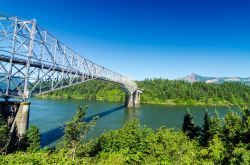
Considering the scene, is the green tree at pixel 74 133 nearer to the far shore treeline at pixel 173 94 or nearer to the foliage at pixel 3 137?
the foliage at pixel 3 137

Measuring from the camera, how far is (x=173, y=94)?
146 metres

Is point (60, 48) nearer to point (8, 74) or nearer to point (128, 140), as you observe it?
point (8, 74)

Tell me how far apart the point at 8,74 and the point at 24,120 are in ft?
21.1

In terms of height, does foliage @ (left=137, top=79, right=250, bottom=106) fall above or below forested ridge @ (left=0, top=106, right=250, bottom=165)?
above

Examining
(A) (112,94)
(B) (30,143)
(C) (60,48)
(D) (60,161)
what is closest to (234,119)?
(D) (60,161)

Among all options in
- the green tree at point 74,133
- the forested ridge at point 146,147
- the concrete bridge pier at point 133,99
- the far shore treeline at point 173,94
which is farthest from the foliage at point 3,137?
the far shore treeline at point 173,94

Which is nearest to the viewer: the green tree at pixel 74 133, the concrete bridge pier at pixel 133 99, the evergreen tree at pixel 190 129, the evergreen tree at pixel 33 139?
the green tree at pixel 74 133

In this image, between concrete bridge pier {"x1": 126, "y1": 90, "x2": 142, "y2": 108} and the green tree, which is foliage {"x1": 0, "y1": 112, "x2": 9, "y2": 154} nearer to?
the green tree

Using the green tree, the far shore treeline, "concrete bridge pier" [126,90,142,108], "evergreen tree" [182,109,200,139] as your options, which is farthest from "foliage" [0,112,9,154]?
the far shore treeline

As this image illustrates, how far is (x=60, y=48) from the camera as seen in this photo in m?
52.1

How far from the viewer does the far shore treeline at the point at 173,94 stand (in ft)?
465

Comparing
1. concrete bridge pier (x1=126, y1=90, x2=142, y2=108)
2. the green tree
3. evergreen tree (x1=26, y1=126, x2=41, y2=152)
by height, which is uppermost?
concrete bridge pier (x1=126, y1=90, x2=142, y2=108)

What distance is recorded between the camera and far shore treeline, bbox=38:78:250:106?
141875 millimetres

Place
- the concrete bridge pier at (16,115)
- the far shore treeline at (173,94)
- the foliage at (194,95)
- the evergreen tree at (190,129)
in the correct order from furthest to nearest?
the far shore treeline at (173,94) < the foliage at (194,95) < the evergreen tree at (190,129) < the concrete bridge pier at (16,115)
